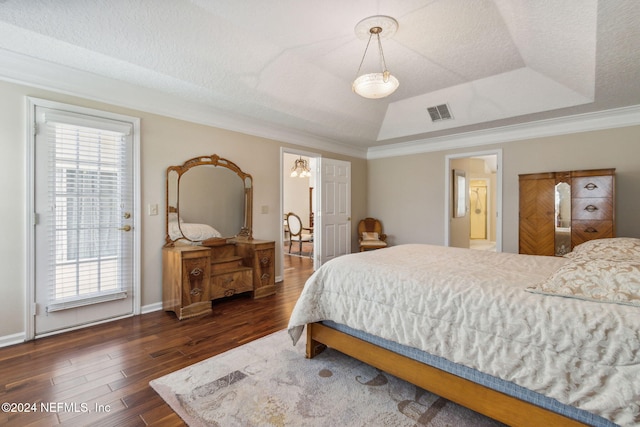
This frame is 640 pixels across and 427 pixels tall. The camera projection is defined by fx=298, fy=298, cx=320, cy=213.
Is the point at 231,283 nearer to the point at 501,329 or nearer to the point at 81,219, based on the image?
the point at 81,219

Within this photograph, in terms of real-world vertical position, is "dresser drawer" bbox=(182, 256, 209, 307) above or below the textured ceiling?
below

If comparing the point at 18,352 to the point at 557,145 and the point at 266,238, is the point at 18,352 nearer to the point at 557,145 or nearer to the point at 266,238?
the point at 266,238

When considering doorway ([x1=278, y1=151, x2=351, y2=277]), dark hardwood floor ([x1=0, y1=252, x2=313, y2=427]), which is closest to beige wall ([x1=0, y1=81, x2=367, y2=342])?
doorway ([x1=278, y1=151, x2=351, y2=277])

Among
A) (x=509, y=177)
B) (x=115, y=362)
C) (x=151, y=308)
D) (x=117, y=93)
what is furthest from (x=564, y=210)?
(x=117, y=93)

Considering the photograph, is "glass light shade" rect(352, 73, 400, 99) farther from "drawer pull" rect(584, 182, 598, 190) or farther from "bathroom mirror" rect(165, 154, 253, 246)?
"drawer pull" rect(584, 182, 598, 190)

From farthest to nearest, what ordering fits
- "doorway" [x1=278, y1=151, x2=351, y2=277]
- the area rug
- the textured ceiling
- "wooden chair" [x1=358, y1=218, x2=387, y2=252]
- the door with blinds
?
"wooden chair" [x1=358, y1=218, x2=387, y2=252]
"doorway" [x1=278, y1=151, x2=351, y2=277]
the door with blinds
the textured ceiling
the area rug

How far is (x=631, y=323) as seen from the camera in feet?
3.78

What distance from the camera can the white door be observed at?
5246mm

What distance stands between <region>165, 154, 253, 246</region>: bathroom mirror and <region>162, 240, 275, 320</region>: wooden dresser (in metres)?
0.22

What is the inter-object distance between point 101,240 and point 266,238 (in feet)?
6.79

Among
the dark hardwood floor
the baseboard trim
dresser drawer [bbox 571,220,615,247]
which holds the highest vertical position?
dresser drawer [bbox 571,220,615,247]

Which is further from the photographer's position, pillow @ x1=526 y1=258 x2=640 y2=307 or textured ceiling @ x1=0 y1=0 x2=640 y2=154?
textured ceiling @ x1=0 y1=0 x2=640 y2=154

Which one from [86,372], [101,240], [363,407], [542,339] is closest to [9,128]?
[101,240]

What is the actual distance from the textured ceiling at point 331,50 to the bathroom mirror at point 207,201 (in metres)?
0.74
